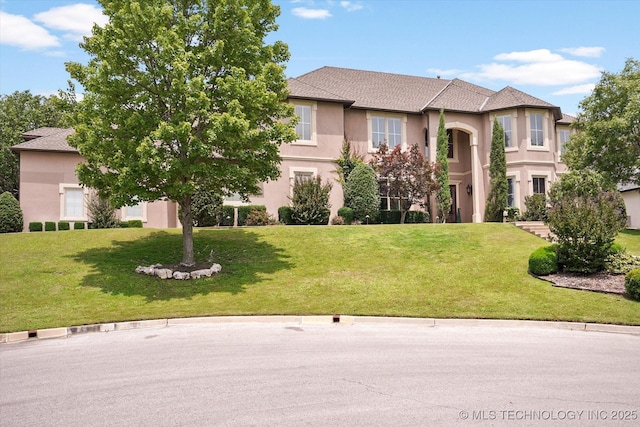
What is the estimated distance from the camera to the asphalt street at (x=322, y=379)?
5.42 m

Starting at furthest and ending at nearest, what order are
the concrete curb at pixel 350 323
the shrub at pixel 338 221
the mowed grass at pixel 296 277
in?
the shrub at pixel 338 221
the mowed grass at pixel 296 277
the concrete curb at pixel 350 323

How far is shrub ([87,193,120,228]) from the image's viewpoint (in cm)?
2400

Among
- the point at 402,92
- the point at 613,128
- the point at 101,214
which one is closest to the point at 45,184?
the point at 101,214

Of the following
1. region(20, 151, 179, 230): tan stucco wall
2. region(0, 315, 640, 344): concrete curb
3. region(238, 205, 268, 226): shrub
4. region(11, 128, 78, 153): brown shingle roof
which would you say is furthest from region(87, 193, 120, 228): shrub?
region(0, 315, 640, 344): concrete curb

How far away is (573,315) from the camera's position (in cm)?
1223

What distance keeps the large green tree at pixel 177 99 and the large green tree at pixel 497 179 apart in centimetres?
1544

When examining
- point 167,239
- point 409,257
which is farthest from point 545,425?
point 167,239

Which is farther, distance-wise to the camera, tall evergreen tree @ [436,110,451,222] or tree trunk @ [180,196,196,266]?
tall evergreen tree @ [436,110,451,222]

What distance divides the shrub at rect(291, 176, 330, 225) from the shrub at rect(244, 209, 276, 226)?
50.5 inches

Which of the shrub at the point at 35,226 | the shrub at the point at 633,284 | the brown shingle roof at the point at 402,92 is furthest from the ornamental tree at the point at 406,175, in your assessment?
the shrub at the point at 35,226

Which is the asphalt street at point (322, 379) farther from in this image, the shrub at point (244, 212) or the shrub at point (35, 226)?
the shrub at point (35, 226)

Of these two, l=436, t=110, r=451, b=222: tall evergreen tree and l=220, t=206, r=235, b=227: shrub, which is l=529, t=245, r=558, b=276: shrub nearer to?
l=436, t=110, r=451, b=222: tall evergreen tree

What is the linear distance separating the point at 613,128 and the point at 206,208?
1990cm

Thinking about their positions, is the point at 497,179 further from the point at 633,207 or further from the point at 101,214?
the point at 101,214
